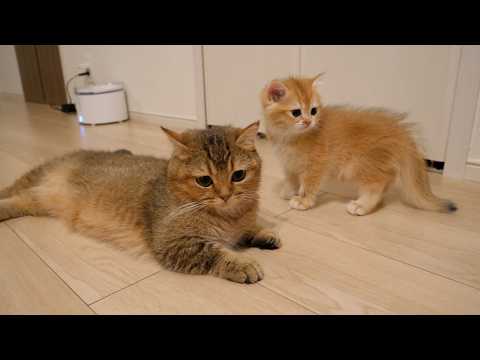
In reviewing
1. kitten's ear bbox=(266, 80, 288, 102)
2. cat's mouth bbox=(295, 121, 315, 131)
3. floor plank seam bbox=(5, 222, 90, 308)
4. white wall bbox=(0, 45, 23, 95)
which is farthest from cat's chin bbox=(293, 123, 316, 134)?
white wall bbox=(0, 45, 23, 95)

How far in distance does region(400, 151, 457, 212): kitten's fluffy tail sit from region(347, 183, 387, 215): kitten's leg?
0.29 feet

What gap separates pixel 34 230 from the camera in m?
1.22

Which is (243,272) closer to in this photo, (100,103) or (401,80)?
(401,80)

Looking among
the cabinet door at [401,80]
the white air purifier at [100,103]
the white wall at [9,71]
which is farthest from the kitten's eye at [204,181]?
the white wall at [9,71]

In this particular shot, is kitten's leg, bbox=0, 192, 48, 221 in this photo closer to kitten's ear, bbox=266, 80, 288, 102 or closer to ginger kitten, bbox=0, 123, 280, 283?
ginger kitten, bbox=0, 123, 280, 283

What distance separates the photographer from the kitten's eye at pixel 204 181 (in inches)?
37.3

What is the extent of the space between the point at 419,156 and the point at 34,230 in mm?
→ 1425

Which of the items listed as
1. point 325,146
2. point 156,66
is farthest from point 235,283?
point 156,66

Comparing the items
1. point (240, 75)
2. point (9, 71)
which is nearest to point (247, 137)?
point (240, 75)

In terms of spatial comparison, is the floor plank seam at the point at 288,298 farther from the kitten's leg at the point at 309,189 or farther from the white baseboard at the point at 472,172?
the white baseboard at the point at 472,172

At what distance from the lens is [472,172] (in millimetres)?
1532

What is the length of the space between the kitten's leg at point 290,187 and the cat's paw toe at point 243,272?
607mm

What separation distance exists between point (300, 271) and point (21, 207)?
1.06 meters
